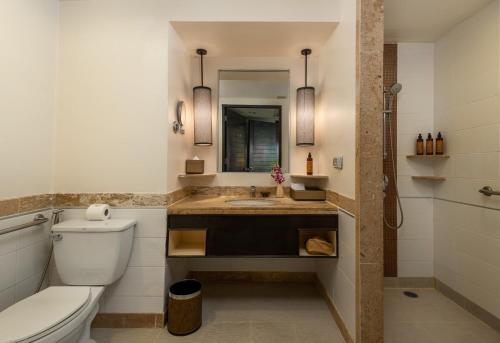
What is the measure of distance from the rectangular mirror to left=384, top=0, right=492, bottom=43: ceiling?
0.94 meters

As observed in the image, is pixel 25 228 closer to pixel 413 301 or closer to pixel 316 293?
pixel 316 293

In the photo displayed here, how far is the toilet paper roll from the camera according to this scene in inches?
60.1

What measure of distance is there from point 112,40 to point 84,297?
167cm

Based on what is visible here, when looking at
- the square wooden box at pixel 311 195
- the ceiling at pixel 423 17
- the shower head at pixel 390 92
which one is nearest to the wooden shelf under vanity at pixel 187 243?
the square wooden box at pixel 311 195

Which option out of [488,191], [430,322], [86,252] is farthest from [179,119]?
[430,322]

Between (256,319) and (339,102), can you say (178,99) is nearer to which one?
(339,102)

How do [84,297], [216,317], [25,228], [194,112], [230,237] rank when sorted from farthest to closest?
[194,112] → [216,317] → [230,237] → [25,228] → [84,297]

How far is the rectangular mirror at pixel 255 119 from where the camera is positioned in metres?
2.25

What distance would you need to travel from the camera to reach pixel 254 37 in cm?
187

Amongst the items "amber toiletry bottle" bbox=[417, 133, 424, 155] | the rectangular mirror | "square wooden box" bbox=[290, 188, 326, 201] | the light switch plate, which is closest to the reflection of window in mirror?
the rectangular mirror

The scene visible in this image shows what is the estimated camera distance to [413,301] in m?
1.96

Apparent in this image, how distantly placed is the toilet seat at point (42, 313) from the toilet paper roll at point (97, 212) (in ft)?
1.39

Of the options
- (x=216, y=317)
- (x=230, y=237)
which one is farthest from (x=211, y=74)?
(x=216, y=317)

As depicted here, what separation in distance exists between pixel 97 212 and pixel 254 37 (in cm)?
175
